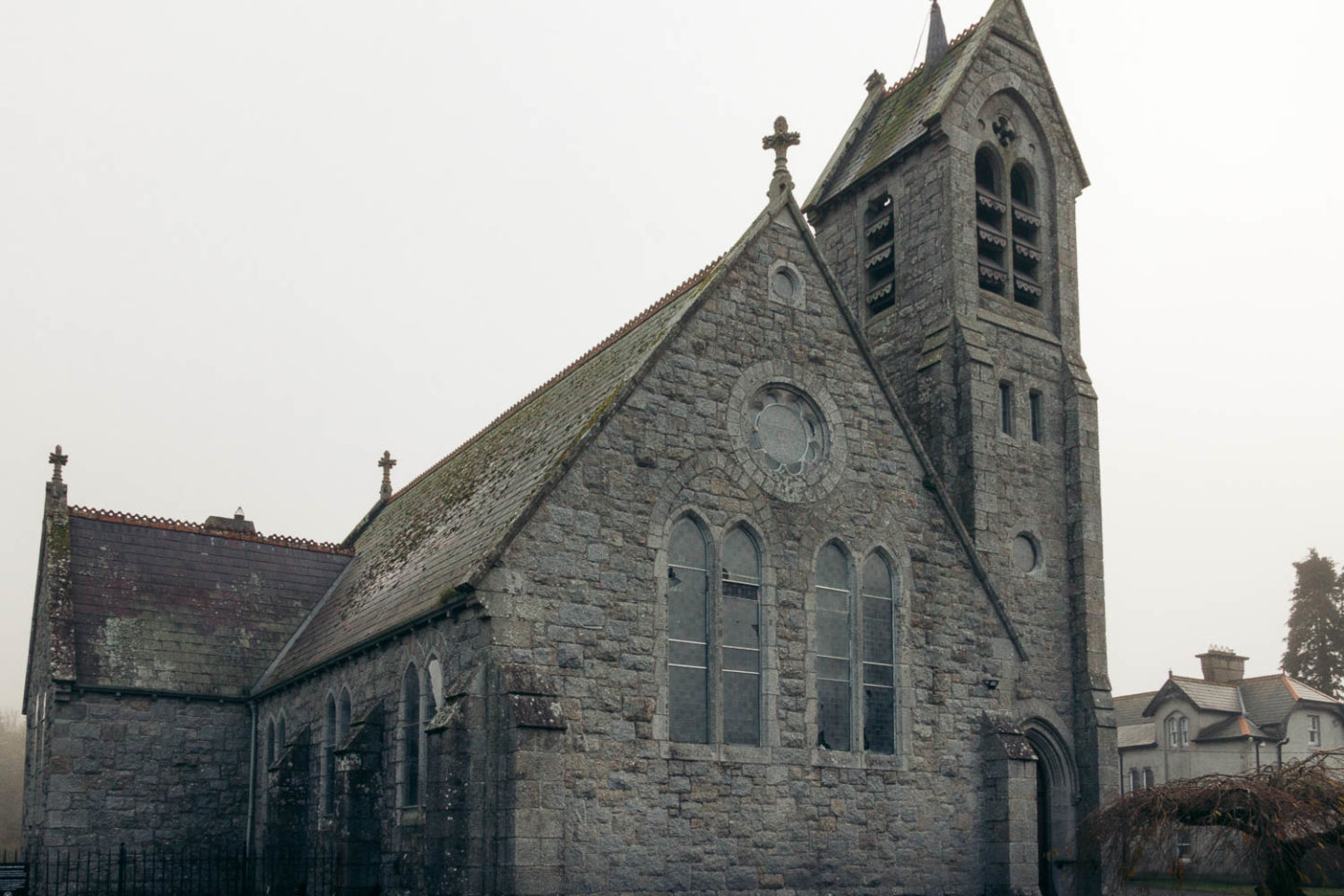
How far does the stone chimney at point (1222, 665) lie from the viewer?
57188 millimetres

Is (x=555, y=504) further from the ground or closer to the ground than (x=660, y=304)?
closer to the ground

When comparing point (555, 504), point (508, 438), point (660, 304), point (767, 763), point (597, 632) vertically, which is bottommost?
point (767, 763)

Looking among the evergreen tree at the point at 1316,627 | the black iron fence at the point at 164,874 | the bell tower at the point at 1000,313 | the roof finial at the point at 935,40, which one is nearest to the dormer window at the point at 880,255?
the bell tower at the point at 1000,313

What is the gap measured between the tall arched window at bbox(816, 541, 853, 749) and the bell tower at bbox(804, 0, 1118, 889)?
5.90m

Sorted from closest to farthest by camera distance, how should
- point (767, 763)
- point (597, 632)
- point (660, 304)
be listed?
point (597, 632), point (767, 763), point (660, 304)

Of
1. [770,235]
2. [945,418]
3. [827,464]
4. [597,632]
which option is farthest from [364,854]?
[945,418]

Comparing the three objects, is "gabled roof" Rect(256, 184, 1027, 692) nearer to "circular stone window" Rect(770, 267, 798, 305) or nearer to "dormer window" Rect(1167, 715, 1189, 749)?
"circular stone window" Rect(770, 267, 798, 305)

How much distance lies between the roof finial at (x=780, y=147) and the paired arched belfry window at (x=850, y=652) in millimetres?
6377

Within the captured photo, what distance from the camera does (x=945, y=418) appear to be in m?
28.1

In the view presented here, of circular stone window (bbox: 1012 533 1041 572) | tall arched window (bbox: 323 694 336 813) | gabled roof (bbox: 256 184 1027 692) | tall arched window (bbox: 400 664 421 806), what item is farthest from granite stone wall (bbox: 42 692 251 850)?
circular stone window (bbox: 1012 533 1041 572)

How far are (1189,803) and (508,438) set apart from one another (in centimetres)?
1408

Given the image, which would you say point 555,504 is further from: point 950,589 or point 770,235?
point 950,589

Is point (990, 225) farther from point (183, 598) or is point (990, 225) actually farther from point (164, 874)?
point (164, 874)

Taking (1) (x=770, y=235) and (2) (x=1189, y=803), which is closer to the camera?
(2) (x=1189, y=803)
